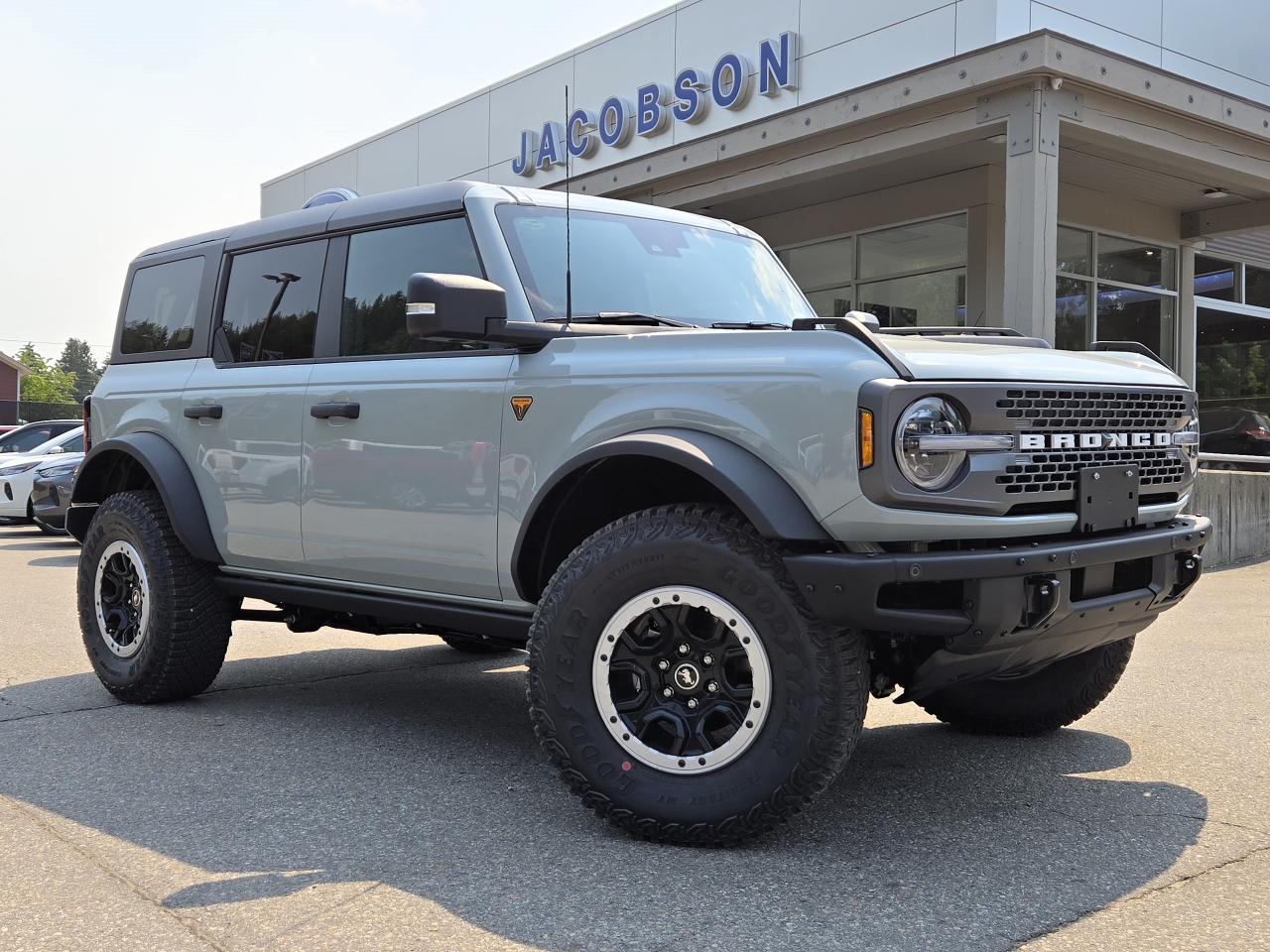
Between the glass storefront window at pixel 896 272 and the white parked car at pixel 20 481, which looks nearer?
the glass storefront window at pixel 896 272

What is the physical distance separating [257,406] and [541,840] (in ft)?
7.69

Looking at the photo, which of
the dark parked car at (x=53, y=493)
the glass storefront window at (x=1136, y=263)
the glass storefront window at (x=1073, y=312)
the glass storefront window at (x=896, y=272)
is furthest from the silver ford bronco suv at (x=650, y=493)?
the glass storefront window at (x=1136, y=263)

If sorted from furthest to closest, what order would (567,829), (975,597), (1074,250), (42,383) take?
(42,383) < (1074,250) < (567,829) < (975,597)

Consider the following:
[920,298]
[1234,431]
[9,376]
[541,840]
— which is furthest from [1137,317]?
[9,376]

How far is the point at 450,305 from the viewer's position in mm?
3799

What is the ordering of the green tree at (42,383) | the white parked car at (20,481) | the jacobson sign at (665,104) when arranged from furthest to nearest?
the green tree at (42,383), the white parked car at (20,481), the jacobson sign at (665,104)

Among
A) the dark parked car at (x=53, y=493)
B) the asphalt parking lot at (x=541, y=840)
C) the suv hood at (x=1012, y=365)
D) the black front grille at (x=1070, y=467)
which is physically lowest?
the asphalt parking lot at (x=541, y=840)

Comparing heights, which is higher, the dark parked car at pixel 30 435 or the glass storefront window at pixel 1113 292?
the glass storefront window at pixel 1113 292

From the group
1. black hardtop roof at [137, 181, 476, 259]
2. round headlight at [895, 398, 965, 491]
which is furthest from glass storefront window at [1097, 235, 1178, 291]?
round headlight at [895, 398, 965, 491]

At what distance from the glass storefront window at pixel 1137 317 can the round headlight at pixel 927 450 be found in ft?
47.9

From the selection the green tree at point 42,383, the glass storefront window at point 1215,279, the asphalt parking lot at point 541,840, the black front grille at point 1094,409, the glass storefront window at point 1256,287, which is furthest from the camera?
the green tree at point 42,383

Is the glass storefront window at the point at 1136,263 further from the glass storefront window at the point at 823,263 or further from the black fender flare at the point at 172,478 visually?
the black fender flare at the point at 172,478

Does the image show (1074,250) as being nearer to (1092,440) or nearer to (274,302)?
(274,302)

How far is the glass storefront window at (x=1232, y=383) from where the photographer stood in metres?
18.3
